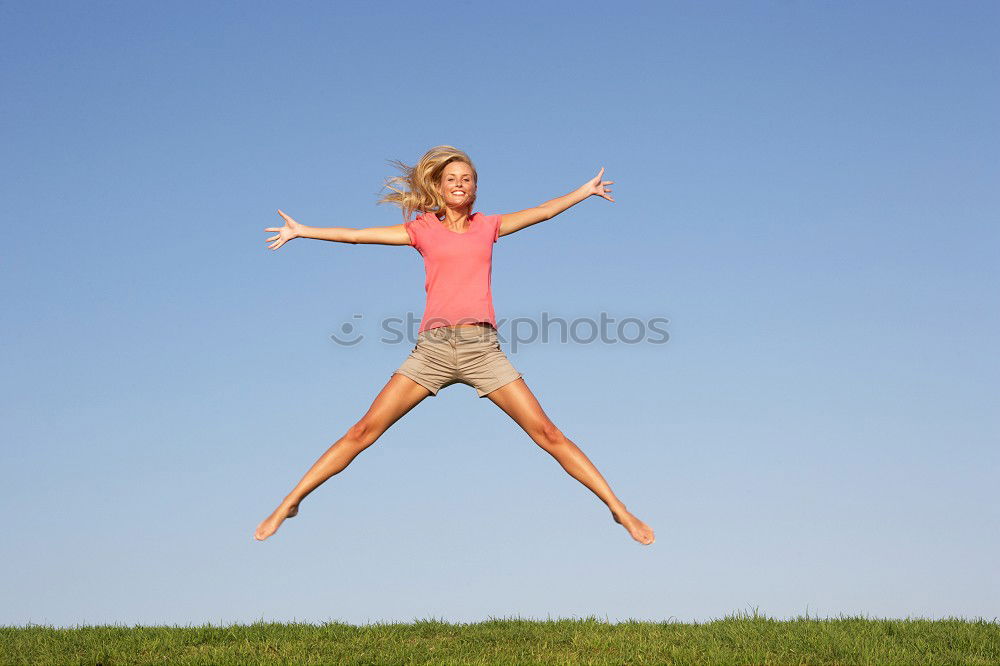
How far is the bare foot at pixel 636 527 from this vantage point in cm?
838

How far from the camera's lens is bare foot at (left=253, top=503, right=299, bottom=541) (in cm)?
851

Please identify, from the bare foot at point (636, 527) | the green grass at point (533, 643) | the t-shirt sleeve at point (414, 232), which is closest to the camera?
the green grass at point (533, 643)

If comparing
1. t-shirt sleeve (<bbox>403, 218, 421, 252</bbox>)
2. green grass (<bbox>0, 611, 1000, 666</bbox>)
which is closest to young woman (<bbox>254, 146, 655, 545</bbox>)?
t-shirt sleeve (<bbox>403, 218, 421, 252</bbox>)

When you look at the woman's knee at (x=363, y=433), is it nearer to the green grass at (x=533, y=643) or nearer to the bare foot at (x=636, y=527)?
the green grass at (x=533, y=643)

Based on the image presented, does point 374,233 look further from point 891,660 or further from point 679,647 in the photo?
point 891,660

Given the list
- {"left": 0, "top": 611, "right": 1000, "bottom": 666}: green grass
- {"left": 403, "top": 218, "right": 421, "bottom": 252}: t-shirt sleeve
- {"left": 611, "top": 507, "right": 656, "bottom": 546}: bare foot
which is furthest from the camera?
{"left": 403, "top": 218, "right": 421, "bottom": 252}: t-shirt sleeve

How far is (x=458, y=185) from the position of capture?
28.8ft

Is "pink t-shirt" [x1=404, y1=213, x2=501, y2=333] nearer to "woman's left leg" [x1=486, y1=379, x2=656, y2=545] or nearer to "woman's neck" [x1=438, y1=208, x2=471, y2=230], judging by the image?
"woman's neck" [x1=438, y1=208, x2=471, y2=230]

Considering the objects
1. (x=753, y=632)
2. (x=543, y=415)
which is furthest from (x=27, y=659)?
(x=753, y=632)

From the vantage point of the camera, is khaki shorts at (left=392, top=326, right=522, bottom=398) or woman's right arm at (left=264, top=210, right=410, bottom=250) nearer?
khaki shorts at (left=392, top=326, right=522, bottom=398)

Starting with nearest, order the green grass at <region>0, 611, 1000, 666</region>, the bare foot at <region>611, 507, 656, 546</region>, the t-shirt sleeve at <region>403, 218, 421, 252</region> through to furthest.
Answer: the green grass at <region>0, 611, 1000, 666</region> → the bare foot at <region>611, 507, 656, 546</region> → the t-shirt sleeve at <region>403, 218, 421, 252</region>

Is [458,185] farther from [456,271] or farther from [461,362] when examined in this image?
[461,362]

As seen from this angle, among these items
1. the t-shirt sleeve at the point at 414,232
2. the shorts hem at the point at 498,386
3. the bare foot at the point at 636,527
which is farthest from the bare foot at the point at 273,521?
the bare foot at the point at 636,527

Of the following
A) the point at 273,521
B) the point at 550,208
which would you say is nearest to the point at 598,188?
the point at 550,208
